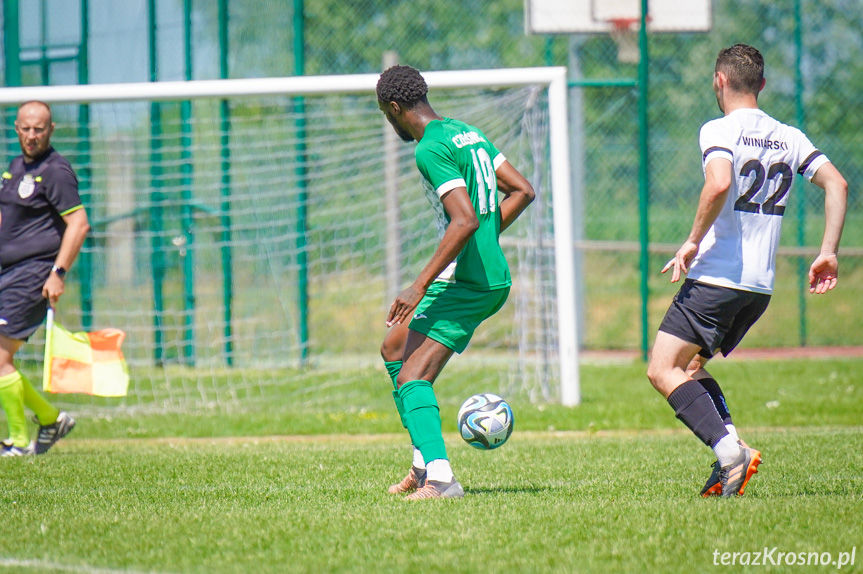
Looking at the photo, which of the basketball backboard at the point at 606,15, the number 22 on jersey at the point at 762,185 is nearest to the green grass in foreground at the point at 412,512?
the number 22 on jersey at the point at 762,185

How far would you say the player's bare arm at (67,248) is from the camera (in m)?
6.71

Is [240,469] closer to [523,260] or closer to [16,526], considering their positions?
[16,526]

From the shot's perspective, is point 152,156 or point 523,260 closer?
point 523,260

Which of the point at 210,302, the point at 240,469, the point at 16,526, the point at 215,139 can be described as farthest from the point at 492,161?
the point at 215,139

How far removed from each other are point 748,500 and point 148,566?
281 centimetres

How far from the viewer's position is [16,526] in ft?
14.4

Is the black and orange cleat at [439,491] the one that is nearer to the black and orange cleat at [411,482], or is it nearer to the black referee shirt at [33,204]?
the black and orange cleat at [411,482]

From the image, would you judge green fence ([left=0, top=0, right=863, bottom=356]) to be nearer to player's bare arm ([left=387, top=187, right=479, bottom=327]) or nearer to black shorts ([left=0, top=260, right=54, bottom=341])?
black shorts ([left=0, top=260, right=54, bottom=341])

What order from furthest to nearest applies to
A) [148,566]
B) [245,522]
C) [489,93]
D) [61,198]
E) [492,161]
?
1. [489,93]
2. [61,198]
3. [492,161]
4. [245,522]
5. [148,566]

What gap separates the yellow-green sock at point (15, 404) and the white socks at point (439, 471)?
11.7 ft

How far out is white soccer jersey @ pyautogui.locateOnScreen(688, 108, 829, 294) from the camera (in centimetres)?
475

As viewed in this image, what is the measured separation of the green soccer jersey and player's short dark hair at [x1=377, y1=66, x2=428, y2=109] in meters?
0.16

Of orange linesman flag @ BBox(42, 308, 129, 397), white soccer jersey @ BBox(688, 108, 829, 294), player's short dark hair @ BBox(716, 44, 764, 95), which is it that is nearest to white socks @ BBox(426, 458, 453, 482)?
white soccer jersey @ BBox(688, 108, 829, 294)

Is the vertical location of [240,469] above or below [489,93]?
below
